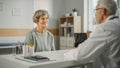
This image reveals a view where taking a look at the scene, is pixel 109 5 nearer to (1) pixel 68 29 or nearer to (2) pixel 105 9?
(2) pixel 105 9

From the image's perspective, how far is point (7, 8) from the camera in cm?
546

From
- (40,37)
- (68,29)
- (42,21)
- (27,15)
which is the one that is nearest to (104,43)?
(40,37)

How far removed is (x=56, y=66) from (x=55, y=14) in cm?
479

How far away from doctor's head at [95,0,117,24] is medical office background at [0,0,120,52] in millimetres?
3542

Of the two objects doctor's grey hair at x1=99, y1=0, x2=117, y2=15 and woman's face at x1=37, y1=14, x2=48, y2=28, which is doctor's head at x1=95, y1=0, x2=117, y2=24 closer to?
doctor's grey hair at x1=99, y1=0, x2=117, y2=15

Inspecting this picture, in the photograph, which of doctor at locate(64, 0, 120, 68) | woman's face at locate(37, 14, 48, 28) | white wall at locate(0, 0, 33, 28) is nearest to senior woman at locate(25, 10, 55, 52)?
woman's face at locate(37, 14, 48, 28)

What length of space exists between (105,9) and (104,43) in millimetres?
351

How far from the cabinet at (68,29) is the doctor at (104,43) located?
3743mm

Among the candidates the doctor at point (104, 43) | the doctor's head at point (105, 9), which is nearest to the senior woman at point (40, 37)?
the doctor at point (104, 43)

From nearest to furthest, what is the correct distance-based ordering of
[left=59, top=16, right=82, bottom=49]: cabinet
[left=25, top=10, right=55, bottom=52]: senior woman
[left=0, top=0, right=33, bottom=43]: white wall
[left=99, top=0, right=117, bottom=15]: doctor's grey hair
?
1. [left=99, top=0, right=117, bottom=15]: doctor's grey hair
2. [left=25, top=10, right=55, bottom=52]: senior woman
3. [left=0, top=0, right=33, bottom=43]: white wall
4. [left=59, top=16, right=82, bottom=49]: cabinet

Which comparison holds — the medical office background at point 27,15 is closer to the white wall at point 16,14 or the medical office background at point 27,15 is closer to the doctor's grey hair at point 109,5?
the white wall at point 16,14

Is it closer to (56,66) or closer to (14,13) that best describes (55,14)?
(14,13)

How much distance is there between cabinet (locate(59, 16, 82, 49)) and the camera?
568 centimetres

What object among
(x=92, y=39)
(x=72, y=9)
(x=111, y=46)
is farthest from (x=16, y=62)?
(x=72, y=9)
